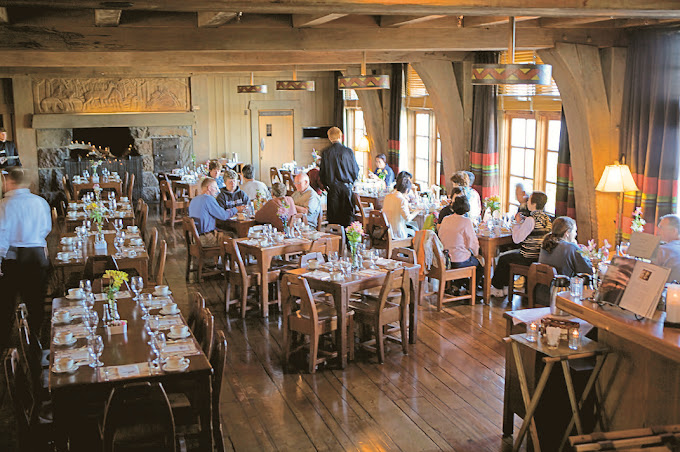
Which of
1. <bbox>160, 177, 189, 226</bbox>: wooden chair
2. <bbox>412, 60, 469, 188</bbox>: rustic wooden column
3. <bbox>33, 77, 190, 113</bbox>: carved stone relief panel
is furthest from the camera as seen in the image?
<bbox>33, 77, 190, 113</bbox>: carved stone relief panel

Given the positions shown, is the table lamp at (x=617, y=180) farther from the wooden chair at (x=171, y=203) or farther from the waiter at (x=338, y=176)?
the wooden chair at (x=171, y=203)

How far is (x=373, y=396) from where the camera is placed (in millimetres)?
5977

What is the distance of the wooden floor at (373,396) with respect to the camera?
5.23 metres

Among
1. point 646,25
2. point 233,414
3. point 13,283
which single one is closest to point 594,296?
point 233,414

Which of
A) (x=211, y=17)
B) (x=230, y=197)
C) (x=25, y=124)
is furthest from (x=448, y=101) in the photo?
(x=25, y=124)

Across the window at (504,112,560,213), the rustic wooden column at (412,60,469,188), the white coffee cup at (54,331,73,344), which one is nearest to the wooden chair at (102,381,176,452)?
the white coffee cup at (54,331,73,344)

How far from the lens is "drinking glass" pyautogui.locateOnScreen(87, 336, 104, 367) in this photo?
4.55 m

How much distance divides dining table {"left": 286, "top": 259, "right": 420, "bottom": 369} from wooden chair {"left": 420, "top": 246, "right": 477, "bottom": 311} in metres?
0.96

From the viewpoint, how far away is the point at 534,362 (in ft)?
15.8

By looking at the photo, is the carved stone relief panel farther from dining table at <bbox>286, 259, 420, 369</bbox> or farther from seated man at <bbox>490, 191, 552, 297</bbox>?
dining table at <bbox>286, 259, 420, 369</bbox>

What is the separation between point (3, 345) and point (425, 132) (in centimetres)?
902

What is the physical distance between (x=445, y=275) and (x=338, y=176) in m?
3.24

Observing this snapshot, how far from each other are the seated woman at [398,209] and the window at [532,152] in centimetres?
177

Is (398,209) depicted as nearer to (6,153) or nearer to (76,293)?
(76,293)
